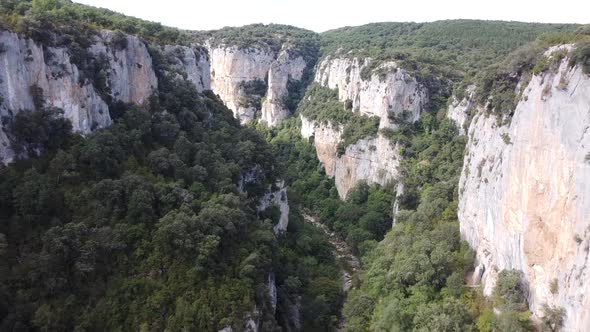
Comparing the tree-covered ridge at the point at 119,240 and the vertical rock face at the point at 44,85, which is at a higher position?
the vertical rock face at the point at 44,85

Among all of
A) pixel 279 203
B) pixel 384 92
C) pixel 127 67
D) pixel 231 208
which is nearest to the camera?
pixel 231 208

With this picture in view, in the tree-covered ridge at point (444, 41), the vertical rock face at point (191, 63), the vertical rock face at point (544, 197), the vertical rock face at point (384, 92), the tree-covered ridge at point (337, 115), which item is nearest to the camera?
the vertical rock face at point (544, 197)

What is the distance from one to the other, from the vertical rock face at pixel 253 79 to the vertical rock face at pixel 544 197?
73256 mm

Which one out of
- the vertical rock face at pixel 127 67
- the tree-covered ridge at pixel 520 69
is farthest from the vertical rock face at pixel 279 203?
the tree-covered ridge at pixel 520 69

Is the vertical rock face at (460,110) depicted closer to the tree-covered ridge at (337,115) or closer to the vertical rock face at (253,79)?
the tree-covered ridge at (337,115)

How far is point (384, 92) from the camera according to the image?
71.3 m

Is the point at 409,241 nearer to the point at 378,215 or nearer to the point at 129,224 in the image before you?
the point at 378,215

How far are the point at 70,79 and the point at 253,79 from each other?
72093mm

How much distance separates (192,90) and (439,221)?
31.1 metres

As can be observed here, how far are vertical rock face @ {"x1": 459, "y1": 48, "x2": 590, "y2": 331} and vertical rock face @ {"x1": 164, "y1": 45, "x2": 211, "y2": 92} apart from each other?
124ft

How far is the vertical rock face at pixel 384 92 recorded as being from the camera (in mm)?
69438

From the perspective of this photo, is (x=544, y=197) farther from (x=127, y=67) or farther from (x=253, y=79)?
(x=253, y=79)

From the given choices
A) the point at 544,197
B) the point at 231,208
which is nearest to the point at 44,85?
the point at 231,208

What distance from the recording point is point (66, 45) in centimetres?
4047
